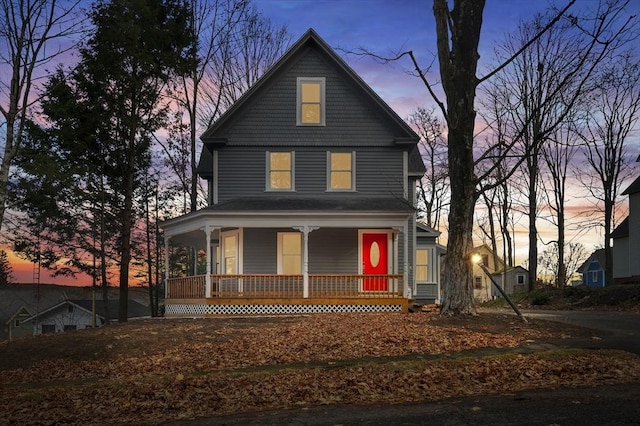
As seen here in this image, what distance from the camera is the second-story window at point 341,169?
2402cm

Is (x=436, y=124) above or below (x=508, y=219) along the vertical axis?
above

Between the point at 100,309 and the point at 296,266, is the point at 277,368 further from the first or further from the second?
the point at 100,309

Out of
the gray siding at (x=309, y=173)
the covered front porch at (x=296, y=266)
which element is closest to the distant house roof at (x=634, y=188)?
the gray siding at (x=309, y=173)

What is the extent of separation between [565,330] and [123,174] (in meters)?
18.3

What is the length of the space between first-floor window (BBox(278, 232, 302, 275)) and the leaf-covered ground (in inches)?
318

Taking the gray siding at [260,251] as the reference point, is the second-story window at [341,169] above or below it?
above

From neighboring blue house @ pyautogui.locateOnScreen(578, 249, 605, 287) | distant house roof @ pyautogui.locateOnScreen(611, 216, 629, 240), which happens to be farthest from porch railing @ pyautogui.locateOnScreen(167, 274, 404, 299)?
neighboring blue house @ pyautogui.locateOnScreen(578, 249, 605, 287)

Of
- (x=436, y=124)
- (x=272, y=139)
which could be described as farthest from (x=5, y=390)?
(x=436, y=124)

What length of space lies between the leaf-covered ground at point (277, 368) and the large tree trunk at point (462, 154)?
1.09m

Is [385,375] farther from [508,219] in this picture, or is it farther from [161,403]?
[508,219]

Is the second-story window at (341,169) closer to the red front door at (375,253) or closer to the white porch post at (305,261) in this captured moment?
the red front door at (375,253)

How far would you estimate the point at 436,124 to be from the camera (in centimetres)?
4325

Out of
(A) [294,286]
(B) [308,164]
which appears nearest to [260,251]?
(A) [294,286]

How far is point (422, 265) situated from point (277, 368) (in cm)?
1977
